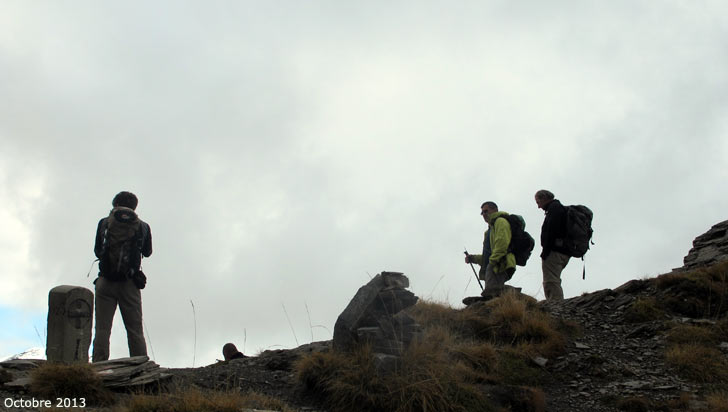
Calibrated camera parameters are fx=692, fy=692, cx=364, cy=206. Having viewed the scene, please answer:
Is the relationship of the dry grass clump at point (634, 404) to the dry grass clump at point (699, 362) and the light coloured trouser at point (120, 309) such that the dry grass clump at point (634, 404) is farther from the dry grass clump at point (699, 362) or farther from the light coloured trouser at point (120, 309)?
the light coloured trouser at point (120, 309)

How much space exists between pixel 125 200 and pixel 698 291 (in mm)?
9258

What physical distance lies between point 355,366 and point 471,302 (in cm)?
471

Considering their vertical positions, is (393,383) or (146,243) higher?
(146,243)

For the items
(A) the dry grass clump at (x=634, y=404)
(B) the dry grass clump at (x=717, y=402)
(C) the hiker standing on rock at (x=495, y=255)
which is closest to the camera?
(B) the dry grass clump at (x=717, y=402)

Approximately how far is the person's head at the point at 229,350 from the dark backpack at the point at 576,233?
5.85 metres

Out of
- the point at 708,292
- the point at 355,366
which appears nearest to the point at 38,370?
the point at 355,366

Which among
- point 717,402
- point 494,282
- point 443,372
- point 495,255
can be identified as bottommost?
→ point 717,402

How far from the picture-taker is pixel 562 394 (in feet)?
28.8

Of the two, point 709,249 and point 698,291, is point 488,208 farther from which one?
point 709,249

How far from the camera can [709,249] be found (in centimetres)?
1460

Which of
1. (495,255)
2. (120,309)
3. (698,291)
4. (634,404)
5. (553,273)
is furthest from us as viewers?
(553,273)

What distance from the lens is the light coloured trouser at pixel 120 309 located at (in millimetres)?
9469

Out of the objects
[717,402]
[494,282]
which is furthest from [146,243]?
[717,402]

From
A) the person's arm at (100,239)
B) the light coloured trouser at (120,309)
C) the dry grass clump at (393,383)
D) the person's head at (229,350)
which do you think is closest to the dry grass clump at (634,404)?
the dry grass clump at (393,383)
